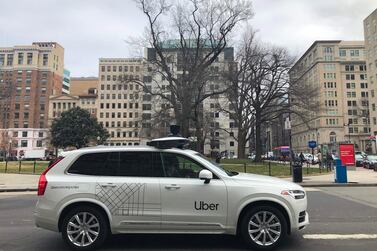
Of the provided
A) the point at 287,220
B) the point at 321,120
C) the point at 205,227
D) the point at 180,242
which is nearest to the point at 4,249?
the point at 180,242

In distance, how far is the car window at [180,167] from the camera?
21.0 feet

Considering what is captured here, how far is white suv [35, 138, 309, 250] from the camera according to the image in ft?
20.2

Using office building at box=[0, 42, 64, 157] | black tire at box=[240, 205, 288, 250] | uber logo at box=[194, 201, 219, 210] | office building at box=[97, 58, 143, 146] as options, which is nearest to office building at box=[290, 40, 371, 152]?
office building at box=[97, 58, 143, 146]

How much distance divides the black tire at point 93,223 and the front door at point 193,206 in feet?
3.29

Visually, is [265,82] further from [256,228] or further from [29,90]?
[29,90]

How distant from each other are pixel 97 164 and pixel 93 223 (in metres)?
1.01

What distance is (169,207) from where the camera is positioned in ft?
20.3

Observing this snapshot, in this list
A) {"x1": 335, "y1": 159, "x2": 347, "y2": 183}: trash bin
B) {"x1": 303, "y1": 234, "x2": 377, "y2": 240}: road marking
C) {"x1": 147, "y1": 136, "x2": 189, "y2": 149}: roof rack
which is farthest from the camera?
{"x1": 335, "y1": 159, "x2": 347, "y2": 183}: trash bin

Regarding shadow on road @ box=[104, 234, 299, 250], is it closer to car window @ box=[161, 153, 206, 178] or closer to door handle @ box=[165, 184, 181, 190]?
door handle @ box=[165, 184, 181, 190]

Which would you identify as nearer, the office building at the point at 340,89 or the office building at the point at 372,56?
the office building at the point at 372,56

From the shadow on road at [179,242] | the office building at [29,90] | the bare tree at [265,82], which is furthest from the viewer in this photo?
the office building at [29,90]

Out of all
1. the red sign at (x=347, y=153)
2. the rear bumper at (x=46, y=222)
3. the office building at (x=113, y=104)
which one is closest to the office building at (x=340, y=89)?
the office building at (x=113, y=104)

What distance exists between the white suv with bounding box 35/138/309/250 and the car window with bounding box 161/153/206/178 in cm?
6

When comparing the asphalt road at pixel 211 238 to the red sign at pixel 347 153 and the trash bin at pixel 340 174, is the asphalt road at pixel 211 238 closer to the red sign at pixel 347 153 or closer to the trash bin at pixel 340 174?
the trash bin at pixel 340 174
